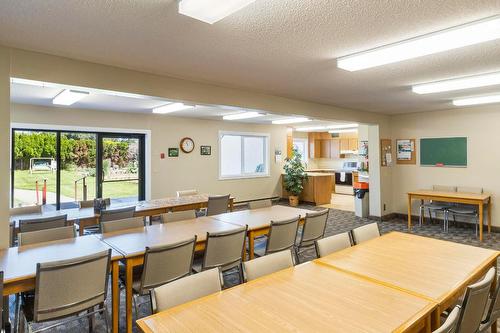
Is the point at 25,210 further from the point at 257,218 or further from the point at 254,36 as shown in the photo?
the point at 254,36

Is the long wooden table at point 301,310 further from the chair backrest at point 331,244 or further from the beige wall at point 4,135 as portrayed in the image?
the beige wall at point 4,135

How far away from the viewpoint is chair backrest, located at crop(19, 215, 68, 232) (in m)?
3.31

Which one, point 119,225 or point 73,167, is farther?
point 73,167

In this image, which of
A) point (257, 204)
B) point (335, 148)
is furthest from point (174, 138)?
point (335, 148)

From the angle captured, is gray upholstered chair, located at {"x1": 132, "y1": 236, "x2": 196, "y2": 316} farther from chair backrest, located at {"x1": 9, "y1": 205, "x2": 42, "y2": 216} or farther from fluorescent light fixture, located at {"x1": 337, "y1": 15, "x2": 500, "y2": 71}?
chair backrest, located at {"x1": 9, "y1": 205, "x2": 42, "y2": 216}

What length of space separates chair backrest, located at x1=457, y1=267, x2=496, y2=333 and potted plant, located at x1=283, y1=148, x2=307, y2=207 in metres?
7.01

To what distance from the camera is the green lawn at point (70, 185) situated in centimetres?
571

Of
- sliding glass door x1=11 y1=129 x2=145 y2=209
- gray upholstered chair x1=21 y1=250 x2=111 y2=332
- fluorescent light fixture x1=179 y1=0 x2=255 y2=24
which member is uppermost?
fluorescent light fixture x1=179 y1=0 x2=255 y2=24

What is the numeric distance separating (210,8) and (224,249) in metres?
2.02

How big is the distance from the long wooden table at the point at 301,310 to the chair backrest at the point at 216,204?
9.73 feet

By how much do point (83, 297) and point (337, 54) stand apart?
9.72 feet

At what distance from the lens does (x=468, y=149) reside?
612 centimetres

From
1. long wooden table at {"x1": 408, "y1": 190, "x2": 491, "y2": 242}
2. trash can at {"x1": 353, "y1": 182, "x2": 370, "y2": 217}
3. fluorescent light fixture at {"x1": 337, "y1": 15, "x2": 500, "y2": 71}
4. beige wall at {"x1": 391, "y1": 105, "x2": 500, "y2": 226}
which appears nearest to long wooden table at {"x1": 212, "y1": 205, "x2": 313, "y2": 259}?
fluorescent light fixture at {"x1": 337, "y1": 15, "x2": 500, "y2": 71}

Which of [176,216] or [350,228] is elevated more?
[176,216]
